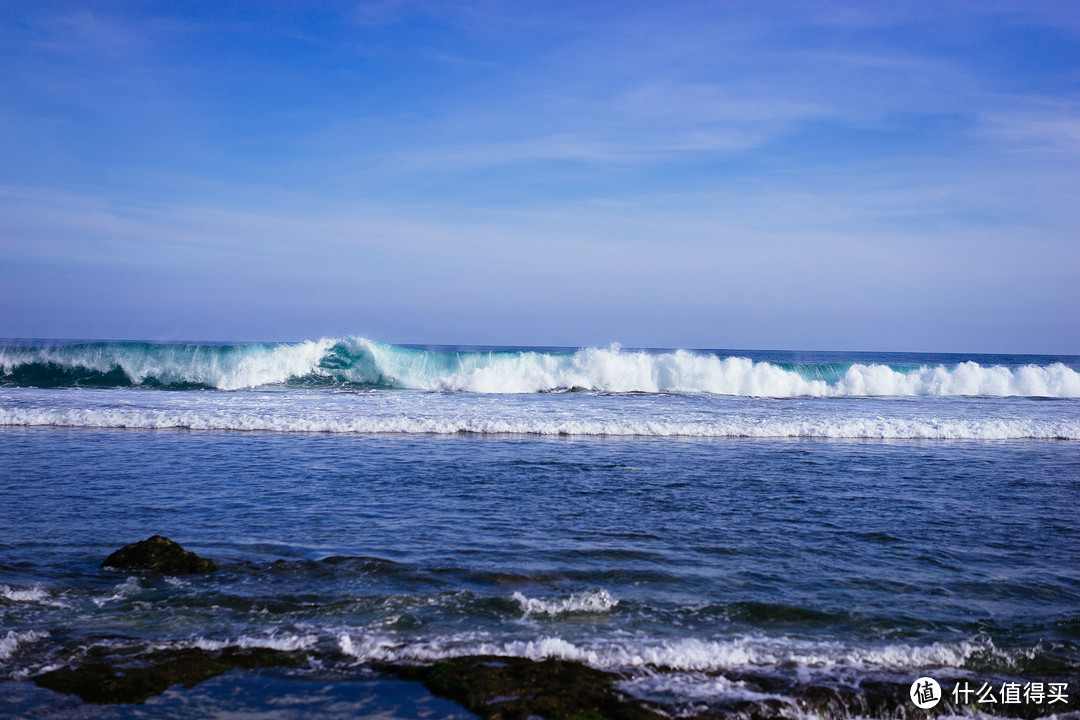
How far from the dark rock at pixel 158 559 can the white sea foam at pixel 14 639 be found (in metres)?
1.18

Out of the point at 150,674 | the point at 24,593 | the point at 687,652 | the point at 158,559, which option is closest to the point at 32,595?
the point at 24,593

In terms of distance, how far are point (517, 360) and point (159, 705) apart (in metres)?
25.1

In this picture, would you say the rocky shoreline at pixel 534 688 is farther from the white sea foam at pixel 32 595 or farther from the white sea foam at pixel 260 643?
the white sea foam at pixel 32 595

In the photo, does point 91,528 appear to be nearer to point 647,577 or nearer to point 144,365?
point 647,577

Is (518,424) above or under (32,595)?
above

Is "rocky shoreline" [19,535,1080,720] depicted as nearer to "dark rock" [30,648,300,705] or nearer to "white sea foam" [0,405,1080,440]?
"dark rock" [30,648,300,705]

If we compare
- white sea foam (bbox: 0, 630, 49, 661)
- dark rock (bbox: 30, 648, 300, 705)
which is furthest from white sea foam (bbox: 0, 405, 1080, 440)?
dark rock (bbox: 30, 648, 300, 705)

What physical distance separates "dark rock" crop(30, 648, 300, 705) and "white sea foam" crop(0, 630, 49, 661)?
1.51ft

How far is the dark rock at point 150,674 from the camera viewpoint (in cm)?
357

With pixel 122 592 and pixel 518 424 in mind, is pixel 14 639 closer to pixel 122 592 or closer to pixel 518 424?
pixel 122 592

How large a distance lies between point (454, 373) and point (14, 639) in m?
22.8

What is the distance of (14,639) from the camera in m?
4.12

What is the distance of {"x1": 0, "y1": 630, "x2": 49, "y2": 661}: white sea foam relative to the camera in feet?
→ 13.1

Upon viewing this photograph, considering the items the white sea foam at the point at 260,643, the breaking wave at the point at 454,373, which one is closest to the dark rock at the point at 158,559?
the white sea foam at the point at 260,643
